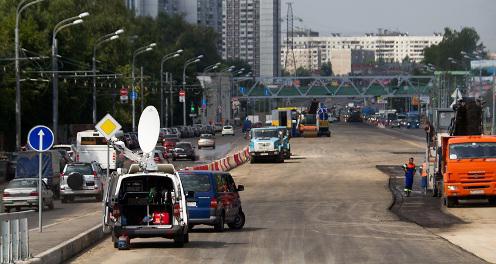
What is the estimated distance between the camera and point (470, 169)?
40.9 metres

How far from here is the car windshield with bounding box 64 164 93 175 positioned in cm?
4975

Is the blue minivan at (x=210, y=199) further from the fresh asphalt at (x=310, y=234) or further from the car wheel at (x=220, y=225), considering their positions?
the fresh asphalt at (x=310, y=234)

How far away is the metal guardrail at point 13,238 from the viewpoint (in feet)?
61.6

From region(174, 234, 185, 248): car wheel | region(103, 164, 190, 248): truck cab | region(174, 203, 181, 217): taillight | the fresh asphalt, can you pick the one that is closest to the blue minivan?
the fresh asphalt

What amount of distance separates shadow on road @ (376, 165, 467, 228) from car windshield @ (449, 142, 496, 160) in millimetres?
1934

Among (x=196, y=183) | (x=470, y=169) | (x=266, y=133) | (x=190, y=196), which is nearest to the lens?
(x=190, y=196)

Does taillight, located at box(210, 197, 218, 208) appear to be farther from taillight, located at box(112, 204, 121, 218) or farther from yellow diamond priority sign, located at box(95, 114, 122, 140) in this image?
yellow diamond priority sign, located at box(95, 114, 122, 140)

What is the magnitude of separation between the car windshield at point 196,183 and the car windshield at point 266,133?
4778cm

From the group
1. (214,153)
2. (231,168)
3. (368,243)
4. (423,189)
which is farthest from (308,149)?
(368,243)

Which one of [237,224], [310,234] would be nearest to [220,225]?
[237,224]

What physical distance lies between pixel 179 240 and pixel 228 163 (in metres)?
46.1

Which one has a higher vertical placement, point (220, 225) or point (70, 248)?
point (70, 248)

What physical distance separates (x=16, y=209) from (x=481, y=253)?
2309 cm

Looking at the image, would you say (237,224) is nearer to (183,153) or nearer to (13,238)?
(13,238)
